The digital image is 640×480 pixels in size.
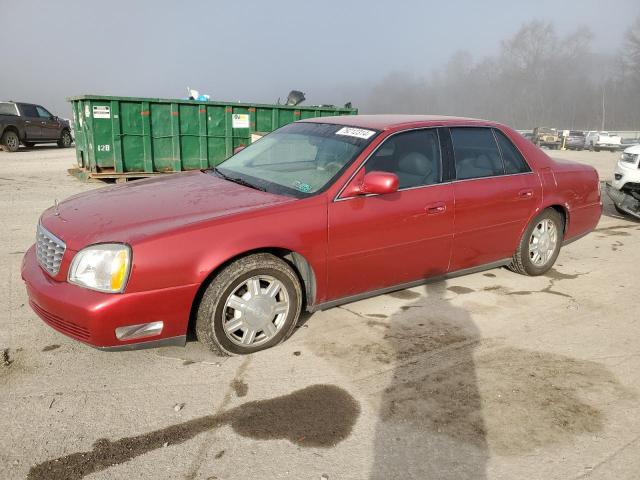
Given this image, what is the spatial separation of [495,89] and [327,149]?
12192 centimetres

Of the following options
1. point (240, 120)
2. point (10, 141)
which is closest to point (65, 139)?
point (10, 141)

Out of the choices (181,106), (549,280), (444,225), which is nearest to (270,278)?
(444,225)

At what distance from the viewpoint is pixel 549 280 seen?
206 inches

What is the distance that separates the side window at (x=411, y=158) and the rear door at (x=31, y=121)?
1950 centimetres

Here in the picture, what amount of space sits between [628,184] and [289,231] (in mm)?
6736

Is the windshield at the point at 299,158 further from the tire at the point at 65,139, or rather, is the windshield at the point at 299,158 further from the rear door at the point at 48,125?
the tire at the point at 65,139

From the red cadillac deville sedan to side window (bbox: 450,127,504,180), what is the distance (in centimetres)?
1

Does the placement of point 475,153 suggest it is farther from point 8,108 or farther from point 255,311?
point 8,108

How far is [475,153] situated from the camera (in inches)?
181

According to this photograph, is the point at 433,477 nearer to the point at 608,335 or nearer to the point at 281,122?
the point at 608,335

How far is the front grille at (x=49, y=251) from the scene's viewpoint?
3.19m

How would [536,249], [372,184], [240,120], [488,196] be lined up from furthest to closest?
[240,120] → [536,249] → [488,196] → [372,184]

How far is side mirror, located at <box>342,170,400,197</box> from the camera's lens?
3658 mm

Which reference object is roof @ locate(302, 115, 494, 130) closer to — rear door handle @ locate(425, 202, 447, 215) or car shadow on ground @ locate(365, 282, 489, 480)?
rear door handle @ locate(425, 202, 447, 215)
